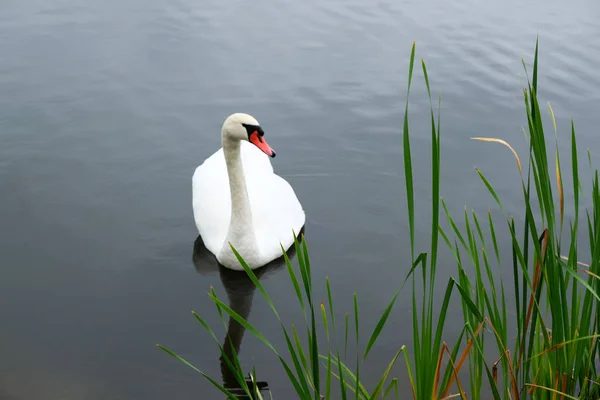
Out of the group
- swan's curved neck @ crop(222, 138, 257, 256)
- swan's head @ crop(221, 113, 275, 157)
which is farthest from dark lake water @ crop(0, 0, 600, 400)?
swan's head @ crop(221, 113, 275, 157)

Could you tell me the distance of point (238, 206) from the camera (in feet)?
19.6

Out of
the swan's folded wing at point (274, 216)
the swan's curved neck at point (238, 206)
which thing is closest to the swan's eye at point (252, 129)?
the swan's curved neck at point (238, 206)

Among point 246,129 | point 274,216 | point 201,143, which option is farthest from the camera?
point 201,143

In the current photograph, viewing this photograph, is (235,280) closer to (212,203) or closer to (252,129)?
(212,203)

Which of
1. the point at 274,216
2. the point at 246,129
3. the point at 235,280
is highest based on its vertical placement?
the point at 246,129

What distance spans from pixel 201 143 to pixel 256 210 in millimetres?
1650

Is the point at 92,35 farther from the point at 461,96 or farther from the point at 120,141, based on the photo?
the point at 461,96

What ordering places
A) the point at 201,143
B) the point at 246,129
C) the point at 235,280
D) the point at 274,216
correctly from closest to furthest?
the point at 246,129, the point at 235,280, the point at 274,216, the point at 201,143

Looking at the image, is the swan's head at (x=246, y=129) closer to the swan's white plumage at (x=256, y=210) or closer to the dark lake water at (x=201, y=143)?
the swan's white plumage at (x=256, y=210)

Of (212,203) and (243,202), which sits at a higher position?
(243,202)

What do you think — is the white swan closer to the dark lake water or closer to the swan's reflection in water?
the swan's reflection in water

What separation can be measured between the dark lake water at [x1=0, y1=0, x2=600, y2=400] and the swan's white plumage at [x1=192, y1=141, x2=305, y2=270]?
20cm

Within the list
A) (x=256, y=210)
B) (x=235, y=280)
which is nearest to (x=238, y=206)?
(x=256, y=210)

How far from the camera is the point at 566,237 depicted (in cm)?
658
